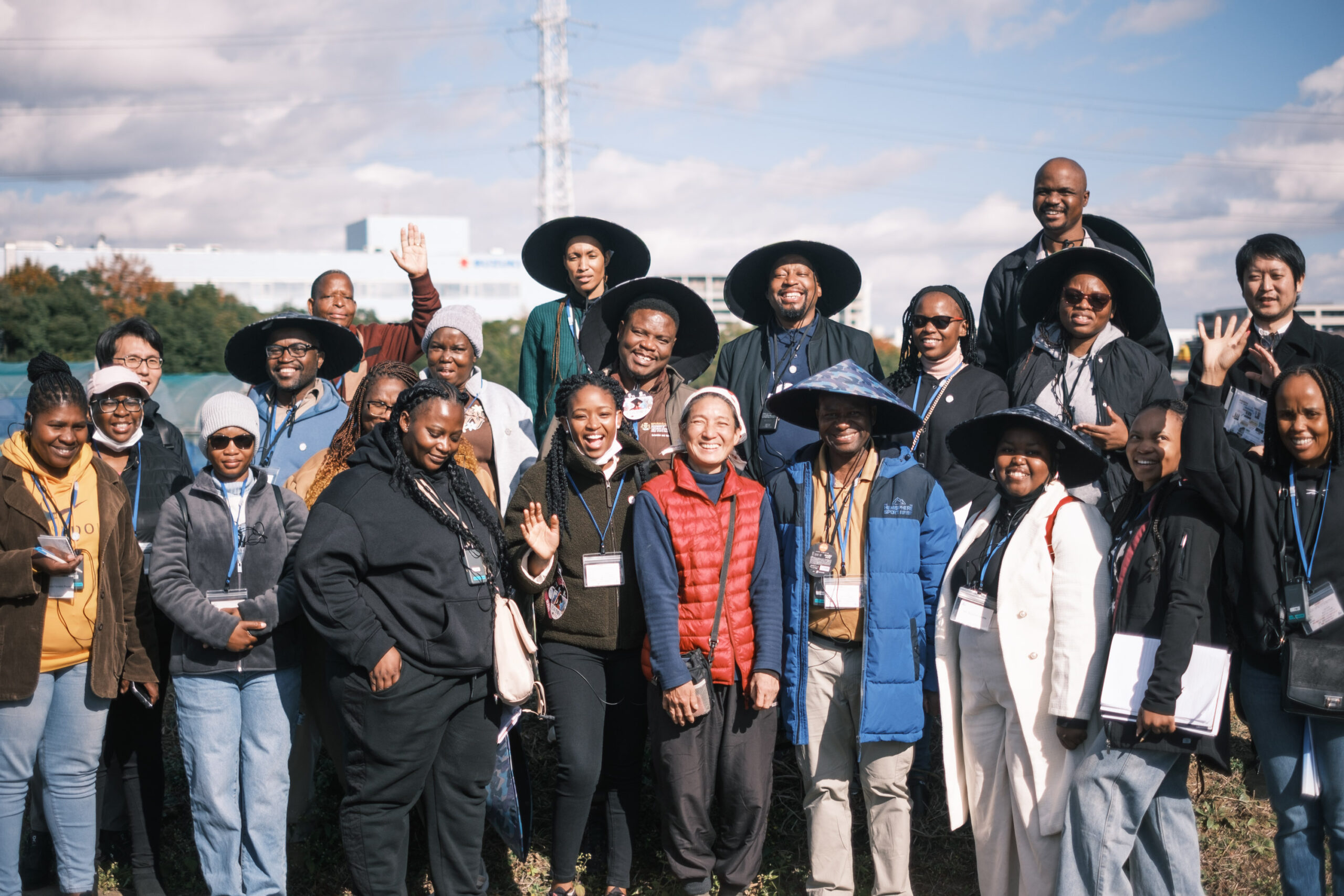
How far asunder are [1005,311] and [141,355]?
16.3 ft

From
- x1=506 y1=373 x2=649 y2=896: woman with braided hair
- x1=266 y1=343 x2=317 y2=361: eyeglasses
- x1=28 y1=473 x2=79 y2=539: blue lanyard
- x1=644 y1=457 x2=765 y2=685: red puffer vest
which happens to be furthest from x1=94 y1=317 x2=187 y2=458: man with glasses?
x1=644 y1=457 x2=765 y2=685: red puffer vest

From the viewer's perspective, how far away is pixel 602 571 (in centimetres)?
476

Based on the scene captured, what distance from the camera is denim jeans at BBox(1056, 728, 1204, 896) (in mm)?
4066

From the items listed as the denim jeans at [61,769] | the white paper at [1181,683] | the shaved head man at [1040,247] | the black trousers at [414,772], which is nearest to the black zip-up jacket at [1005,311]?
the shaved head man at [1040,247]

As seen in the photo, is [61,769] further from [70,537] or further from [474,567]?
[474,567]

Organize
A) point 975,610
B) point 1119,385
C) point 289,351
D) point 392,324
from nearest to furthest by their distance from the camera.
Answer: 1. point 975,610
2. point 1119,385
3. point 289,351
4. point 392,324

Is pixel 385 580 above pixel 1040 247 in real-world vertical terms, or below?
below

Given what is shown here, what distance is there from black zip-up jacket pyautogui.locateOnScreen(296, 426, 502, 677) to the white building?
9445 centimetres

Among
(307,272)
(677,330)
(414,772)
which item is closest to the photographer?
(414,772)

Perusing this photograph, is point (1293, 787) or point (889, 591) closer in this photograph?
point (1293, 787)

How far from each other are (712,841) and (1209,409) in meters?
2.84

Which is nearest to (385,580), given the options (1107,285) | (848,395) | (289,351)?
(289,351)

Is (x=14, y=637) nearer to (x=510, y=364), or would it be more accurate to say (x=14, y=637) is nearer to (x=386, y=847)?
(x=386, y=847)

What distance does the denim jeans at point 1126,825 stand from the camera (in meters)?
4.07
